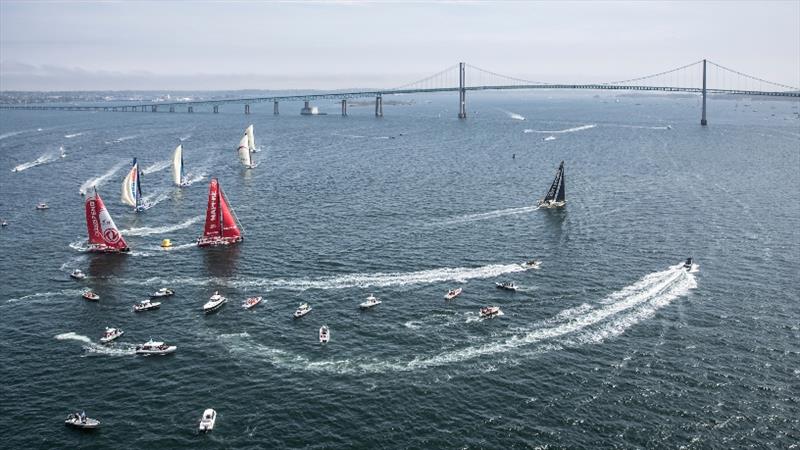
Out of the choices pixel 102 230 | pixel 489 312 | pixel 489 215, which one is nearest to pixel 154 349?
pixel 489 312

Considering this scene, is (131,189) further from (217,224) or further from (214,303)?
(214,303)

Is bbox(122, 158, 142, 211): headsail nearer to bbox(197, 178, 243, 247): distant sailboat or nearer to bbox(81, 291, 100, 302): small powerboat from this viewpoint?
bbox(197, 178, 243, 247): distant sailboat

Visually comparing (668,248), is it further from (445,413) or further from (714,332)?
(445,413)

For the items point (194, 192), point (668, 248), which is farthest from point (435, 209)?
point (194, 192)

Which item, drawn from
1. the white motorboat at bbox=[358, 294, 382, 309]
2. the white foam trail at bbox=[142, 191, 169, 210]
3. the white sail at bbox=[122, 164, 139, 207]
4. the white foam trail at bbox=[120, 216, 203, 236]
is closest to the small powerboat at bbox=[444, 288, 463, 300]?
the white motorboat at bbox=[358, 294, 382, 309]

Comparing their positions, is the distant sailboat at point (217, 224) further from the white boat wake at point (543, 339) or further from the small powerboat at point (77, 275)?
the white boat wake at point (543, 339)

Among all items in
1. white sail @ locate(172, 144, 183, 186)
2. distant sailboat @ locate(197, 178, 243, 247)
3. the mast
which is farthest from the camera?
white sail @ locate(172, 144, 183, 186)
